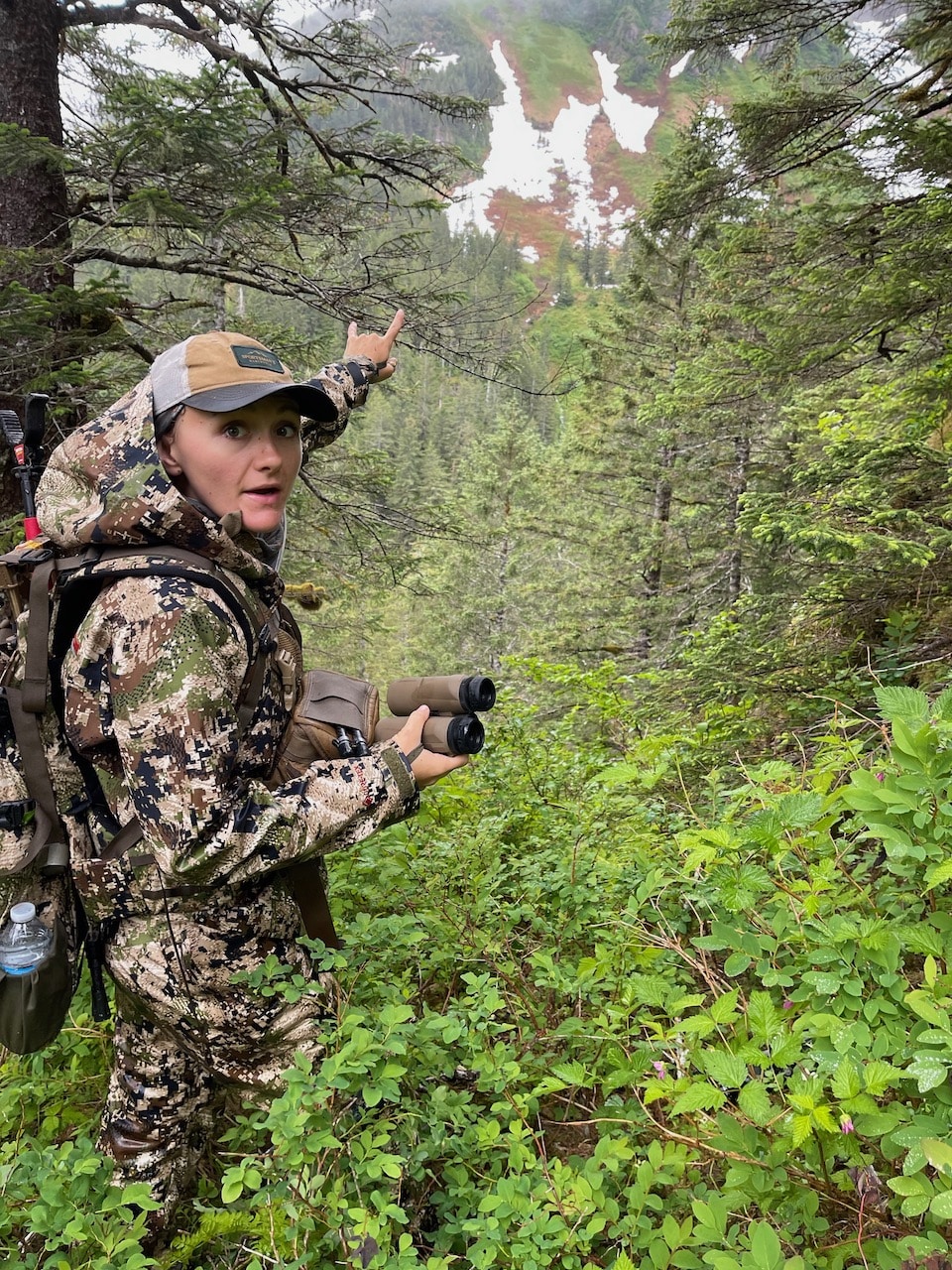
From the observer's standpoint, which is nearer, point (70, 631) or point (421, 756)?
point (70, 631)

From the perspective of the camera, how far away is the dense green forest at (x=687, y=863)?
4.71ft

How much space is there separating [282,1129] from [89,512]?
5.28ft

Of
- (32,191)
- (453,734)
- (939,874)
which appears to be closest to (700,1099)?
(939,874)

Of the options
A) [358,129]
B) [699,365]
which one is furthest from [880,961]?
[699,365]

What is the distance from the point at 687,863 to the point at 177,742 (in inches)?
50.0

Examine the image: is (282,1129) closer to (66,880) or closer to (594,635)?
(66,880)

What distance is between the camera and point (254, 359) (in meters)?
2.08

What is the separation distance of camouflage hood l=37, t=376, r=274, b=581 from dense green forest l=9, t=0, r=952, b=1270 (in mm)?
1192

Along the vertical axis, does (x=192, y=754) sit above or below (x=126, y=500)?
below

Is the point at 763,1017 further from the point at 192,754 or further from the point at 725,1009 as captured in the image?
the point at 192,754

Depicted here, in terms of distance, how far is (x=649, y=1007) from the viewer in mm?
2453

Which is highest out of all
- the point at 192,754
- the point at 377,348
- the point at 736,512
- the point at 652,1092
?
the point at 377,348

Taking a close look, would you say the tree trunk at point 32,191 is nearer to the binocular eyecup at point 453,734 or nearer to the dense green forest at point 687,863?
the dense green forest at point 687,863

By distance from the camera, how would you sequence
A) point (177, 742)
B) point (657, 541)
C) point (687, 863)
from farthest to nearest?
point (657, 541) < point (177, 742) < point (687, 863)
